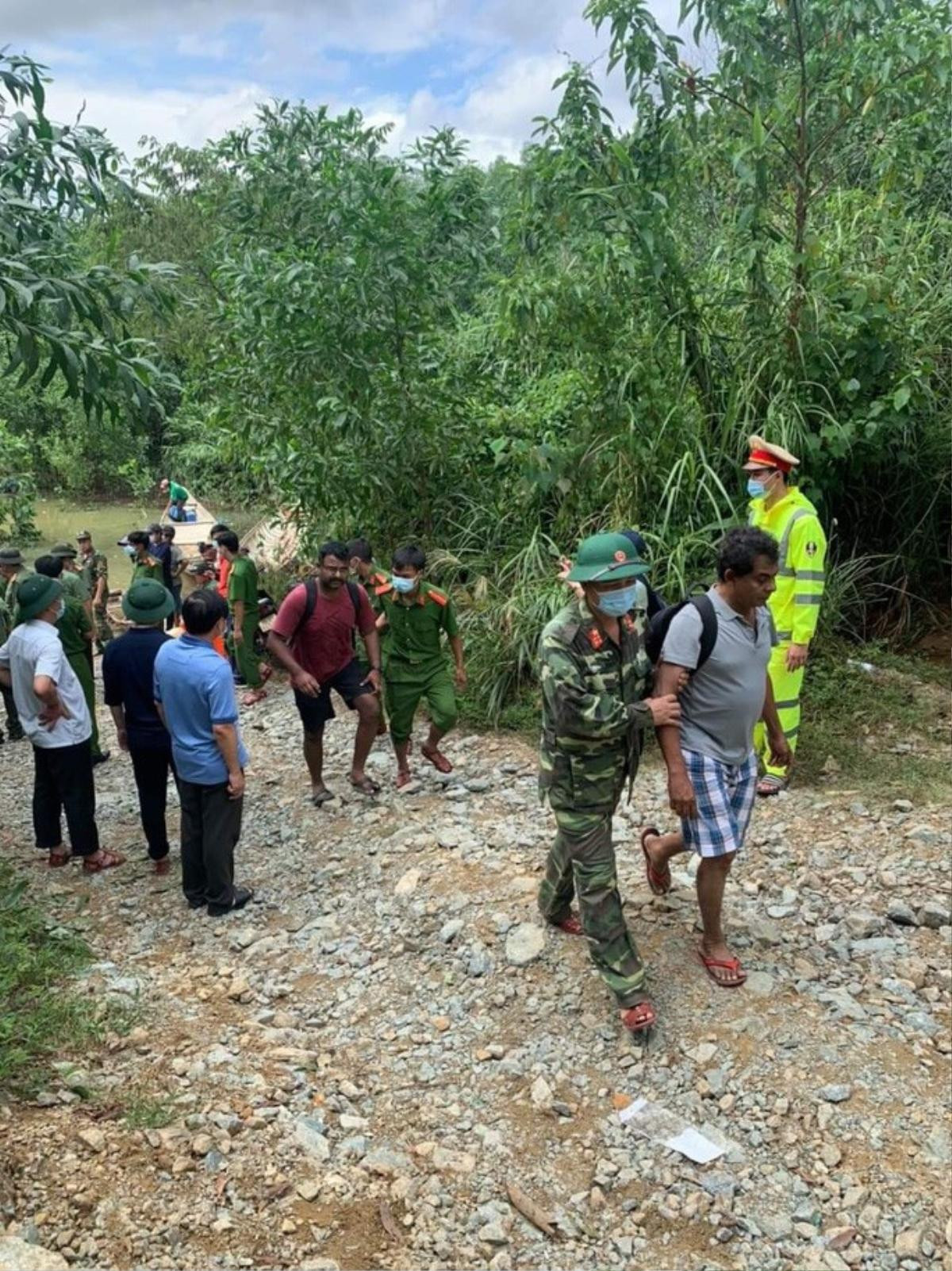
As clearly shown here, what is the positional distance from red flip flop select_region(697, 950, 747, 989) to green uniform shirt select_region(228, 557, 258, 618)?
5.22 metres

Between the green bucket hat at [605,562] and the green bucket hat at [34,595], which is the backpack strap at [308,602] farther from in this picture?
the green bucket hat at [605,562]

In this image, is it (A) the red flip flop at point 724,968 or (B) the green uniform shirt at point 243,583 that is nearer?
(A) the red flip flop at point 724,968

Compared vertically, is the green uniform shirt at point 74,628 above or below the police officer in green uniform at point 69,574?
below

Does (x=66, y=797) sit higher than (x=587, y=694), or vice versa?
(x=587, y=694)

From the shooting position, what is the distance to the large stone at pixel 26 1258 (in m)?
2.45

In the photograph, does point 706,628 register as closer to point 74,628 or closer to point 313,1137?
point 313,1137

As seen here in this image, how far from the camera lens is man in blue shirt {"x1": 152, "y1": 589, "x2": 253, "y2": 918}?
4.38 metres

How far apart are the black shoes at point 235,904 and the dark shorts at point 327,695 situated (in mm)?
1138

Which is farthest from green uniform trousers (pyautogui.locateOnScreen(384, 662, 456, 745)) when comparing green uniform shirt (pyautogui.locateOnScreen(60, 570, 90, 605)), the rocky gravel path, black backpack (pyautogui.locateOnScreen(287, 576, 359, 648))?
green uniform shirt (pyautogui.locateOnScreen(60, 570, 90, 605))

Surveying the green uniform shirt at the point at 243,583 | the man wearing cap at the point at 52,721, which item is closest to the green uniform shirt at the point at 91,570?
the green uniform shirt at the point at 243,583

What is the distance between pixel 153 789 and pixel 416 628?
5.59ft

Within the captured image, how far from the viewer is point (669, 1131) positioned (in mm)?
3150

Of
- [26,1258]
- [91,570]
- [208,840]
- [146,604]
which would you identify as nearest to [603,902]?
[26,1258]

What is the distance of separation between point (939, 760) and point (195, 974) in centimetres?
408
